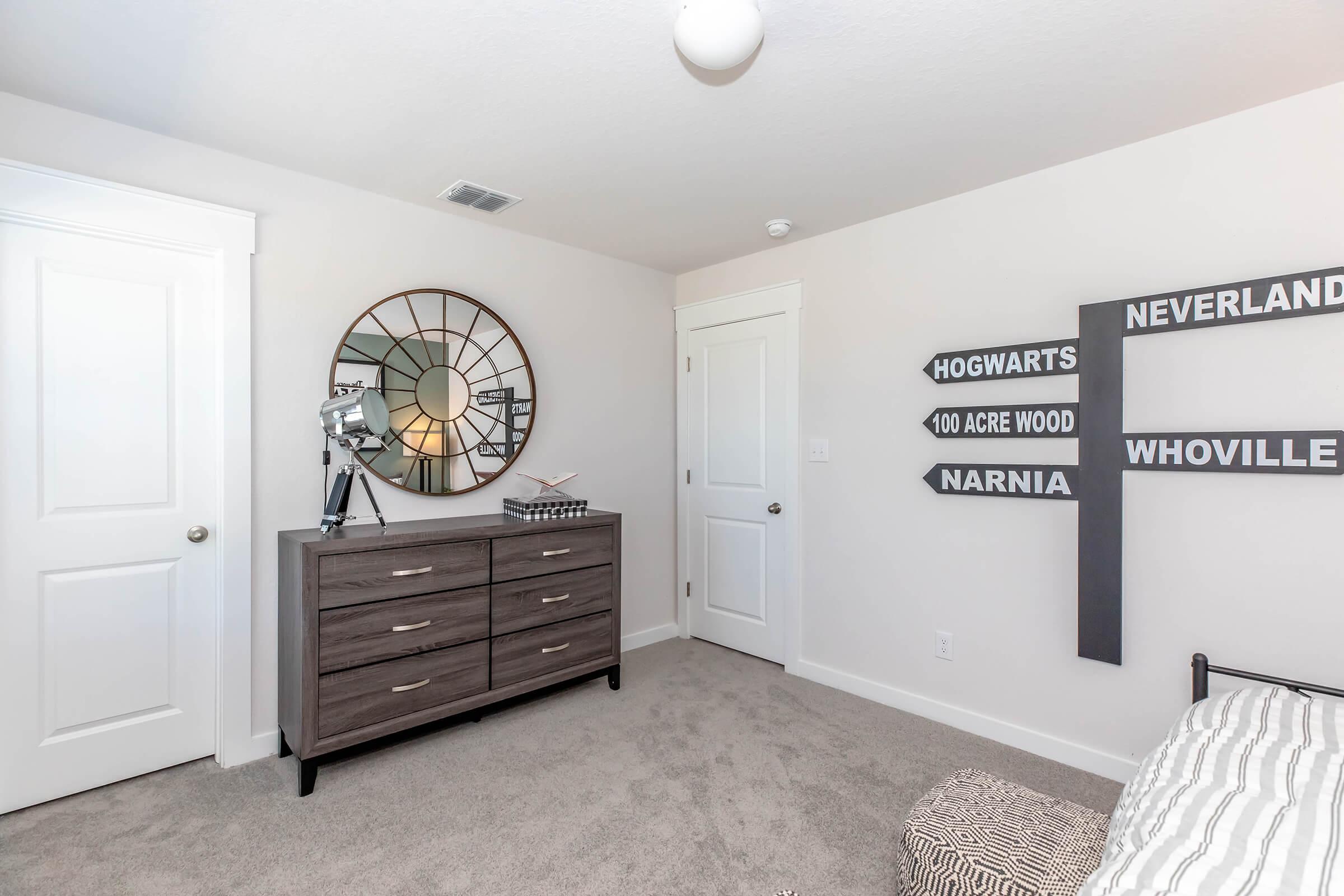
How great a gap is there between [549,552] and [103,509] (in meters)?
1.62

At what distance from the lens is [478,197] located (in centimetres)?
284

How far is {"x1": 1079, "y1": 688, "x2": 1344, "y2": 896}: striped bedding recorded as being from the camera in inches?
34.0

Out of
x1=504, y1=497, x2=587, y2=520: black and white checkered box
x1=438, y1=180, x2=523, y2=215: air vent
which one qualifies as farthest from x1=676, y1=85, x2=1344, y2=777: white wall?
x1=438, y1=180, x2=523, y2=215: air vent

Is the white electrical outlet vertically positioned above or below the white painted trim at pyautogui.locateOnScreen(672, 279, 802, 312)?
below

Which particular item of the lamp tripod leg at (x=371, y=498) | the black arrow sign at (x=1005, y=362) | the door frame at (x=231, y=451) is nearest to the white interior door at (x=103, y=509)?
the door frame at (x=231, y=451)

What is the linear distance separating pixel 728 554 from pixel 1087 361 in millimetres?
2103

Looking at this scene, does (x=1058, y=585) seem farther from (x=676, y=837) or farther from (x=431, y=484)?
(x=431, y=484)

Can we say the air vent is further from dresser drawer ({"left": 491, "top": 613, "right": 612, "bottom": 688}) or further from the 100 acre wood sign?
the 100 acre wood sign

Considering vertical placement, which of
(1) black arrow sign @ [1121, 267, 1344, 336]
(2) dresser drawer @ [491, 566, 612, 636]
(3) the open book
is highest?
(1) black arrow sign @ [1121, 267, 1344, 336]

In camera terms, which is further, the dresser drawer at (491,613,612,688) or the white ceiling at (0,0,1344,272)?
the dresser drawer at (491,613,612,688)

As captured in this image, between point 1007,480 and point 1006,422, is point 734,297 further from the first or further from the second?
point 1007,480

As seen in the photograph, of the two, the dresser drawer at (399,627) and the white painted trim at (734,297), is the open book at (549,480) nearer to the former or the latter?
the dresser drawer at (399,627)

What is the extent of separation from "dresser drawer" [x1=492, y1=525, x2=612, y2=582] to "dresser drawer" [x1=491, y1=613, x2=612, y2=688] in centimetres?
26

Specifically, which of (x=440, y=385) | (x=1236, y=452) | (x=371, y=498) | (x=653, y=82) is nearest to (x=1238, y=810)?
(x=1236, y=452)
